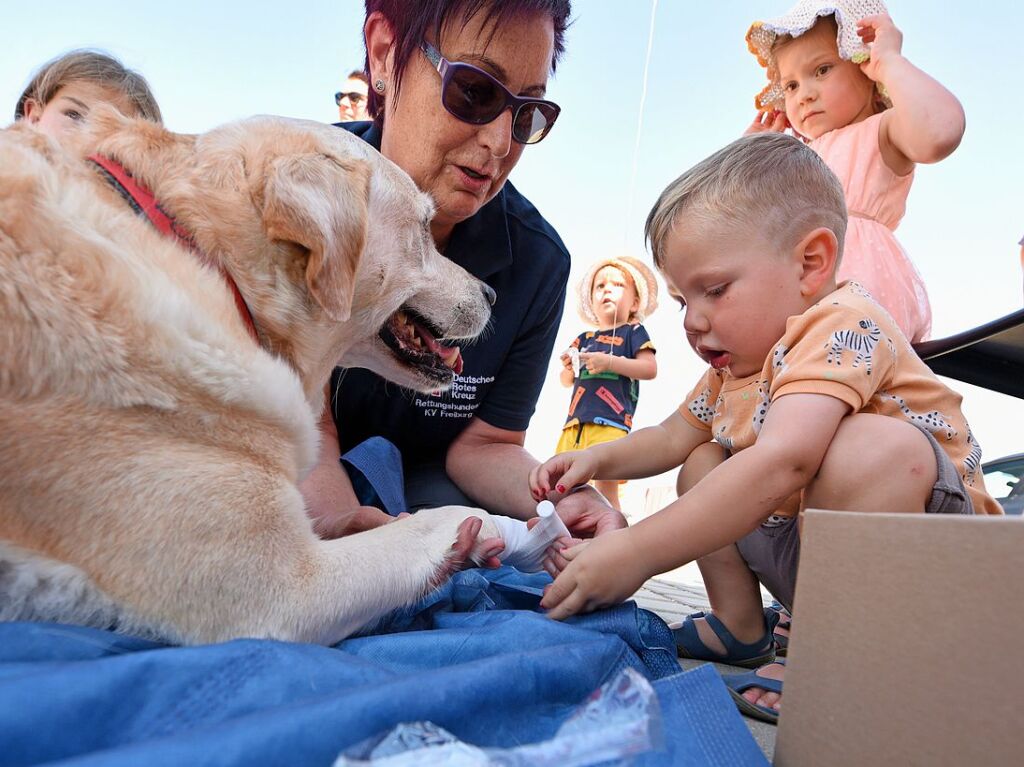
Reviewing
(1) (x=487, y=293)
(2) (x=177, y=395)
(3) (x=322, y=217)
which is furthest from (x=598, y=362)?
(2) (x=177, y=395)

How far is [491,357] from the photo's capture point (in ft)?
8.97

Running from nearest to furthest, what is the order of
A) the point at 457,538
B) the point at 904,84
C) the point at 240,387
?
the point at 240,387 → the point at 457,538 → the point at 904,84

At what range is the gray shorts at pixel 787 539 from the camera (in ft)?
4.88

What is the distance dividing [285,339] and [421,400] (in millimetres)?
1119

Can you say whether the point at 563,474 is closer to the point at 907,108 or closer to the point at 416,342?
the point at 416,342

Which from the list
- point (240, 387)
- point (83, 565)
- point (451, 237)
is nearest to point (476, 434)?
point (451, 237)

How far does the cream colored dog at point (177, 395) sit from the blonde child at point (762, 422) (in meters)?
0.54

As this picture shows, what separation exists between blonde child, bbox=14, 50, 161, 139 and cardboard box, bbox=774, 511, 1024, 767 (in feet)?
13.2

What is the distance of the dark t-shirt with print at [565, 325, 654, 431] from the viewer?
568 centimetres

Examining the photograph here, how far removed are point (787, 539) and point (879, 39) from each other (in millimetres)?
2123

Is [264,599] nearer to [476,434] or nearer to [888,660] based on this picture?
[888,660]

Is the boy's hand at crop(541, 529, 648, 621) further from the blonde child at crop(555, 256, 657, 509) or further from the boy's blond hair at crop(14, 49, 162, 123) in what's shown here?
the blonde child at crop(555, 256, 657, 509)

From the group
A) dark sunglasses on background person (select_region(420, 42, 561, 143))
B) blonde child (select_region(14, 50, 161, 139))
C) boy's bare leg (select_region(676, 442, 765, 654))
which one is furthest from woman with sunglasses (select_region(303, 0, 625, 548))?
blonde child (select_region(14, 50, 161, 139))

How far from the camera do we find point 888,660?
31.8 inches
